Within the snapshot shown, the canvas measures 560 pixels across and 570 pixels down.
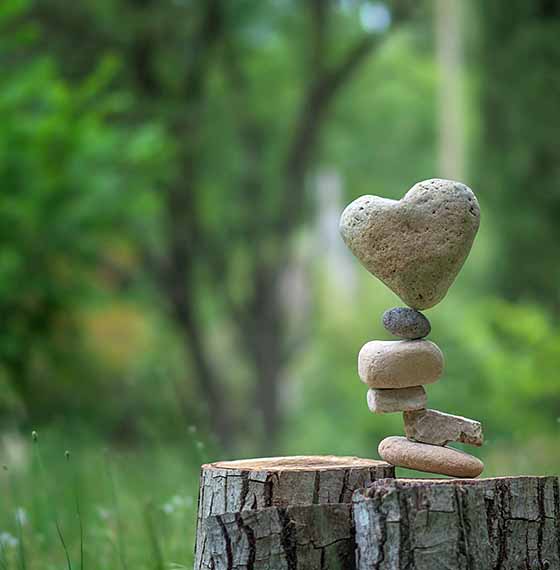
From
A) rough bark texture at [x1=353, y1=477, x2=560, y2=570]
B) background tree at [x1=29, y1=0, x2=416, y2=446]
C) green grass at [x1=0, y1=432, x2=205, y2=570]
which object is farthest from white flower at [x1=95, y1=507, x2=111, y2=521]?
background tree at [x1=29, y1=0, x2=416, y2=446]

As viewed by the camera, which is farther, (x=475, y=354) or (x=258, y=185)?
(x=258, y=185)

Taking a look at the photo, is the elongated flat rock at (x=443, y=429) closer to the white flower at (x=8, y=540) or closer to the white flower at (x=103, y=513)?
the white flower at (x=103, y=513)

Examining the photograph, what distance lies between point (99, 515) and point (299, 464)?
64.8 inches

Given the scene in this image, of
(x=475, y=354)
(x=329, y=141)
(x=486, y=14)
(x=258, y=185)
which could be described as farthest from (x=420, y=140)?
(x=475, y=354)

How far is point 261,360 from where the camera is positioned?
473 inches

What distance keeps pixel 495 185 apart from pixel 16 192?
195 inches

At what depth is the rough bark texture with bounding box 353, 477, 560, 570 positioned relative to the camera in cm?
213

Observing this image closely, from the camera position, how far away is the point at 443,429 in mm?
2562

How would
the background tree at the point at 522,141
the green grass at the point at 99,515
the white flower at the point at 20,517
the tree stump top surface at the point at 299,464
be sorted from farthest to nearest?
the background tree at the point at 522,141, the green grass at the point at 99,515, the white flower at the point at 20,517, the tree stump top surface at the point at 299,464

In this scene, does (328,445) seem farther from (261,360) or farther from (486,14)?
(486,14)

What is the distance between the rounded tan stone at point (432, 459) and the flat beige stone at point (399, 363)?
0.54 feet

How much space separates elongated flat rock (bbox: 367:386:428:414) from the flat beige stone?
0.14ft

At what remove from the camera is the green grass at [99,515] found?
119 inches

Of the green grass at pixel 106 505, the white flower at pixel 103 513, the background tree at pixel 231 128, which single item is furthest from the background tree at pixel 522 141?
the white flower at pixel 103 513
